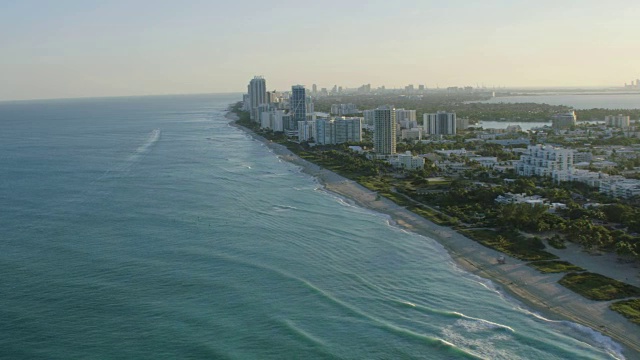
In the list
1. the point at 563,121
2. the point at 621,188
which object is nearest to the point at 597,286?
the point at 621,188

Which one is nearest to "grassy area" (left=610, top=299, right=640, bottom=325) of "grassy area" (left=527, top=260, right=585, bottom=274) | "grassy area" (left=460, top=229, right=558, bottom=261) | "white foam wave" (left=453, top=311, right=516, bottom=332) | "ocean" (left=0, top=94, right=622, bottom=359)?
"ocean" (left=0, top=94, right=622, bottom=359)

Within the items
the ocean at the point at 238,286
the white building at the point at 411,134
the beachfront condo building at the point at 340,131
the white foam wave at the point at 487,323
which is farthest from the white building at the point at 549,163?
the white building at the point at 411,134

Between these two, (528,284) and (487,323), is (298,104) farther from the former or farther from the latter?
(487,323)

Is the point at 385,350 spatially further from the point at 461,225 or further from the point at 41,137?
the point at 41,137

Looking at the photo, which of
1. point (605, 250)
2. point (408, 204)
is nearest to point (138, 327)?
point (605, 250)

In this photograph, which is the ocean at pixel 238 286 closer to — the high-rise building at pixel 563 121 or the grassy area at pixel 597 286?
the grassy area at pixel 597 286

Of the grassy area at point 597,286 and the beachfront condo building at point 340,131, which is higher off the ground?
the beachfront condo building at point 340,131
